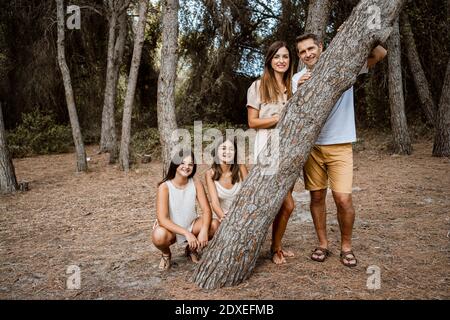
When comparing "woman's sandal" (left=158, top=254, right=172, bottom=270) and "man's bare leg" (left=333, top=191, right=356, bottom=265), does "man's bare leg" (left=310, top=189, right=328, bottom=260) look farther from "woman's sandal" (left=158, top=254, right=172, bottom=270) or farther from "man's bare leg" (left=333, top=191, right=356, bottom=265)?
"woman's sandal" (left=158, top=254, right=172, bottom=270)

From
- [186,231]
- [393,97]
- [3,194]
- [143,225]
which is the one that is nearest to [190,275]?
[186,231]

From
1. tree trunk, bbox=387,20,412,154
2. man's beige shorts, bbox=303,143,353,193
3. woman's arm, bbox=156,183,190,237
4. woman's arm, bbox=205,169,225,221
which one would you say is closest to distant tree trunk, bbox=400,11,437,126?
tree trunk, bbox=387,20,412,154

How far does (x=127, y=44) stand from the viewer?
42.0ft

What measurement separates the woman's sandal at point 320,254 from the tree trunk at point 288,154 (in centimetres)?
69

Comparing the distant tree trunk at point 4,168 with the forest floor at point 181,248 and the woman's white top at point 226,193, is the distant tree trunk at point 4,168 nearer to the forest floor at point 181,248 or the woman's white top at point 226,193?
the forest floor at point 181,248

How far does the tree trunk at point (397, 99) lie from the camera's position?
820cm

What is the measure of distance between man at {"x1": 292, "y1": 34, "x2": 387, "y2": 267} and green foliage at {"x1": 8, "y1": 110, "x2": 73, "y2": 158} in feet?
36.1

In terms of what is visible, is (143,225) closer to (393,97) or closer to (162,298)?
(162,298)

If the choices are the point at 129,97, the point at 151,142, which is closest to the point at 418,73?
the point at 129,97

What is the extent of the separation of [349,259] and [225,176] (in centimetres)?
132

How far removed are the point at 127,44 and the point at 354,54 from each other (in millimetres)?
11545

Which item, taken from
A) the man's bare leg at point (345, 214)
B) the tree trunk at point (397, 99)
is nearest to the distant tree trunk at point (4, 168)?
the man's bare leg at point (345, 214)

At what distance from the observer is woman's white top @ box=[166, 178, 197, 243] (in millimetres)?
3260

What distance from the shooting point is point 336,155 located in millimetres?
3076
